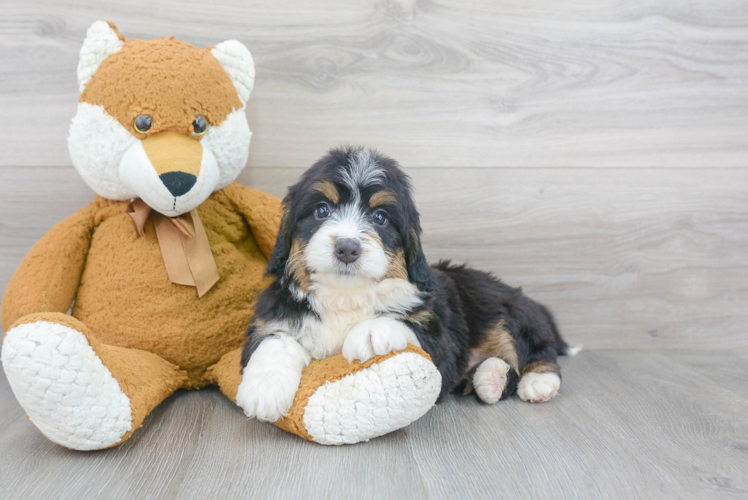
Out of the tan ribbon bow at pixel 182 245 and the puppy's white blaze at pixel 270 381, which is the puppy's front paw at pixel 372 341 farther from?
the tan ribbon bow at pixel 182 245

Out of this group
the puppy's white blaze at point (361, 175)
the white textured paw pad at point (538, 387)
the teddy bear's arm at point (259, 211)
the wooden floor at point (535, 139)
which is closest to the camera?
the puppy's white blaze at point (361, 175)

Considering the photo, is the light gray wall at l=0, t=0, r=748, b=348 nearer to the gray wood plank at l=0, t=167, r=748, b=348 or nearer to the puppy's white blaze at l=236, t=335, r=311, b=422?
the gray wood plank at l=0, t=167, r=748, b=348

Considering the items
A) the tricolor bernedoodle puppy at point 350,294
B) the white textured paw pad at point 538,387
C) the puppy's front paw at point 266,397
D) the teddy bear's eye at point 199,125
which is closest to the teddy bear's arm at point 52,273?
the teddy bear's eye at point 199,125

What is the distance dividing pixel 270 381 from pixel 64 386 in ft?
1.71

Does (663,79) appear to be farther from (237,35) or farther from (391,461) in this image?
(391,461)

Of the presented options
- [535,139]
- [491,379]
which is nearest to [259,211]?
[491,379]

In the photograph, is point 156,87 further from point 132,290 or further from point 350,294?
point 350,294

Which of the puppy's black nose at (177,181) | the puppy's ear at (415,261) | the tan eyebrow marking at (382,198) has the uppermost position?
the tan eyebrow marking at (382,198)

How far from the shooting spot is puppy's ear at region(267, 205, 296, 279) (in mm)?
1789

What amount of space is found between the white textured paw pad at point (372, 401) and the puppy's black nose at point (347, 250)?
12.2 inches

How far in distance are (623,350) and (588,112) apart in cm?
118

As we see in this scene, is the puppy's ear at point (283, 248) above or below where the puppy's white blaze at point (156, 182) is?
below

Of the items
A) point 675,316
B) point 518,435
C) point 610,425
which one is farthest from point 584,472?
point 675,316

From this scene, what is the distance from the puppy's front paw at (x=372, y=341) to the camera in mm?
1629
